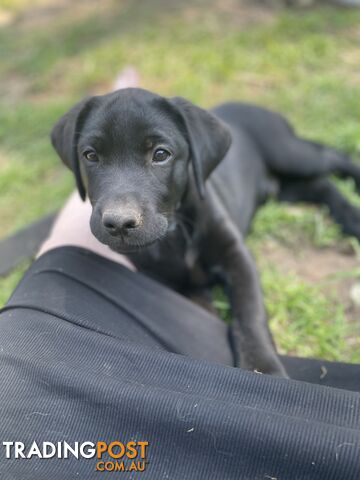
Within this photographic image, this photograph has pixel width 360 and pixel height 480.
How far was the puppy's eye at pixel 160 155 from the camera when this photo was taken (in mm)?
2545

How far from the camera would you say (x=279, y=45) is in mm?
6281

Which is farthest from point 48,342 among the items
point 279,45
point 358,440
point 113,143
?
point 279,45

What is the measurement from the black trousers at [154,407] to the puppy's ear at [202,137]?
0.85m

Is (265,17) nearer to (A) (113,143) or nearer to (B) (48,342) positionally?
(A) (113,143)

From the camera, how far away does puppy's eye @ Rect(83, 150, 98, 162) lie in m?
2.60

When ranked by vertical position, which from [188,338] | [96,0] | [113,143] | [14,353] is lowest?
[96,0]

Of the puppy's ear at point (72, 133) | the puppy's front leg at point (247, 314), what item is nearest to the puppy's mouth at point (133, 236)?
the puppy's ear at point (72, 133)

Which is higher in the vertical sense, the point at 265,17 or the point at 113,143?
the point at 113,143

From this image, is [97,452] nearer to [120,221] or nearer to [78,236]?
[120,221]

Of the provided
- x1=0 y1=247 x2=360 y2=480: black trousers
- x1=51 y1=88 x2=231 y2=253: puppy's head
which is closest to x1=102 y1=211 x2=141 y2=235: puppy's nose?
x1=51 y1=88 x2=231 y2=253: puppy's head

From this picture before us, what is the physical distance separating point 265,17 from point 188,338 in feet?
18.8

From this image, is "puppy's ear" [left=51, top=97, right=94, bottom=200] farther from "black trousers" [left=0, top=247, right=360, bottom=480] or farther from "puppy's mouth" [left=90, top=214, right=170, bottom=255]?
"black trousers" [left=0, top=247, right=360, bottom=480]

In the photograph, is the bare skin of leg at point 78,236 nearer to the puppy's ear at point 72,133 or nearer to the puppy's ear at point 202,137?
the puppy's ear at point 72,133

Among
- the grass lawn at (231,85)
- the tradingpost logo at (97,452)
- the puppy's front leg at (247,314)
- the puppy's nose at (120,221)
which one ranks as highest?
the puppy's nose at (120,221)
